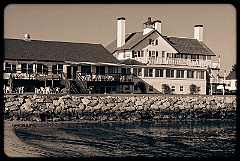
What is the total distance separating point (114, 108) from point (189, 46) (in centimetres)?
1989

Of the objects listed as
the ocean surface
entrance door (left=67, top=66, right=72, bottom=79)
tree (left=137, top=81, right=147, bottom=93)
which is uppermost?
entrance door (left=67, top=66, right=72, bottom=79)

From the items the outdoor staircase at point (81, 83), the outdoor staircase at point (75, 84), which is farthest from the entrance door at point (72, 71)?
the outdoor staircase at point (75, 84)

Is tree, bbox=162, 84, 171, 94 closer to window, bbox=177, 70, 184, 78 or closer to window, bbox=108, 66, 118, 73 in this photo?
window, bbox=177, 70, 184, 78

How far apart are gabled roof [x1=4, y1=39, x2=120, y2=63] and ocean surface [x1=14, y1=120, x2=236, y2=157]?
12.4 metres

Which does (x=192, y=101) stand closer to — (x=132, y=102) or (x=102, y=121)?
(x=132, y=102)

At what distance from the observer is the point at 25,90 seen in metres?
35.0

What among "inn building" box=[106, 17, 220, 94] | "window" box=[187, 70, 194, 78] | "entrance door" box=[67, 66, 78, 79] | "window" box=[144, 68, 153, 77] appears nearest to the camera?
"entrance door" box=[67, 66, 78, 79]

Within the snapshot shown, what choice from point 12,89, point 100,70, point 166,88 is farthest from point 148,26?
point 12,89

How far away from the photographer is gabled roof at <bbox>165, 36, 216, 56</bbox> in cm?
4869

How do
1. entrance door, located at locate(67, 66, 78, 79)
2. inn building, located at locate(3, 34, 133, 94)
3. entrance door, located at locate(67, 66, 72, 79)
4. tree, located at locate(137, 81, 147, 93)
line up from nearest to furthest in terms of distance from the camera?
inn building, located at locate(3, 34, 133, 94)
entrance door, located at locate(67, 66, 72, 79)
entrance door, located at locate(67, 66, 78, 79)
tree, located at locate(137, 81, 147, 93)

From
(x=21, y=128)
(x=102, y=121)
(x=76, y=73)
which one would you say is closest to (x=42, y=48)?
(x=76, y=73)

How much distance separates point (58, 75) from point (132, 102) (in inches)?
269

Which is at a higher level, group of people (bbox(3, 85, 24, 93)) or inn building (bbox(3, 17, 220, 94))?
inn building (bbox(3, 17, 220, 94))

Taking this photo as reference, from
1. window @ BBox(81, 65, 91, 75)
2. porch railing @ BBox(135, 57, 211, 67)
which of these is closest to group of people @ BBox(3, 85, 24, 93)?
window @ BBox(81, 65, 91, 75)
